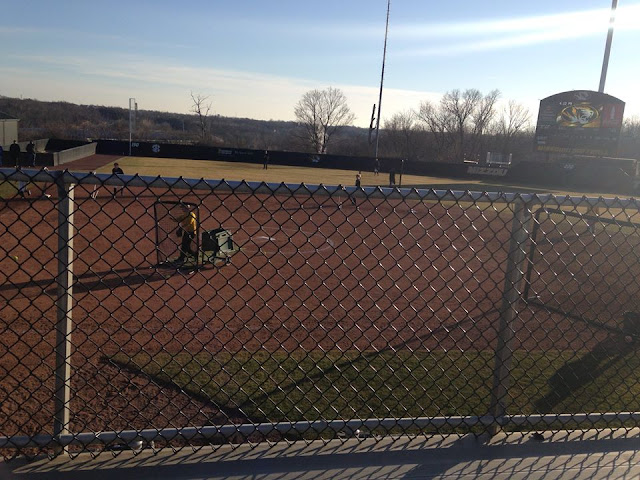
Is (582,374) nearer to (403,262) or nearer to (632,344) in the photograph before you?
(632,344)

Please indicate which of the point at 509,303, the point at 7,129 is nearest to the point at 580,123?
the point at 509,303

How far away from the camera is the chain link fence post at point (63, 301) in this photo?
2.98 m

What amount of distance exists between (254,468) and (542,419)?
1689 millimetres

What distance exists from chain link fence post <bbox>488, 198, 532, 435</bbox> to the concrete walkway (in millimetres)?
205

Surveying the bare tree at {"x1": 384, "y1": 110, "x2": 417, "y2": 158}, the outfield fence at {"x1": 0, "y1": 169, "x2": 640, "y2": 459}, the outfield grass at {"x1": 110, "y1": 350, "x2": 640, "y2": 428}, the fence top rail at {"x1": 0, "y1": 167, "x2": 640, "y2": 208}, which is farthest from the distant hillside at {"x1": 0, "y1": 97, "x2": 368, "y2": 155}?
the fence top rail at {"x1": 0, "y1": 167, "x2": 640, "y2": 208}

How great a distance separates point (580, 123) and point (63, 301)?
40.3 m

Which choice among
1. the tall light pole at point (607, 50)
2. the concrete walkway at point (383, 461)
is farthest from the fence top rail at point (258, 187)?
the tall light pole at point (607, 50)

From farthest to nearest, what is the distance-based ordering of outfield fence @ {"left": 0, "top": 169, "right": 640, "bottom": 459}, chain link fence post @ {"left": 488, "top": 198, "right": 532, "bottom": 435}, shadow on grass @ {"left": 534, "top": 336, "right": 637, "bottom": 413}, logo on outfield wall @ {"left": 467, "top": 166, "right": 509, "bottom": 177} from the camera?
logo on outfield wall @ {"left": 467, "top": 166, "right": 509, "bottom": 177} → shadow on grass @ {"left": 534, "top": 336, "right": 637, "bottom": 413} → chain link fence post @ {"left": 488, "top": 198, "right": 532, "bottom": 435} → outfield fence @ {"left": 0, "top": 169, "right": 640, "bottom": 459}

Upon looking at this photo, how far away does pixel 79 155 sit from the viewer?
44875 millimetres

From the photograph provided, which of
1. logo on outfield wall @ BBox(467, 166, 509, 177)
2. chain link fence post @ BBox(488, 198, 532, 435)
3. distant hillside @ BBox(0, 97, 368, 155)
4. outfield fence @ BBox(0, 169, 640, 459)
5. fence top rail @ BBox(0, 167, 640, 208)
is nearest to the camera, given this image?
fence top rail @ BBox(0, 167, 640, 208)

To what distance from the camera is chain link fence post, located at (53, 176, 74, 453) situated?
298 cm

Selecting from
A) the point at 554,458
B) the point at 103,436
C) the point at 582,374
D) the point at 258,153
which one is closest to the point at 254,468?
the point at 103,436

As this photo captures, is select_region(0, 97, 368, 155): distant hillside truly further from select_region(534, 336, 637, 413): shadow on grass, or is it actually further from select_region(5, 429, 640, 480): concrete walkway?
select_region(5, 429, 640, 480): concrete walkway

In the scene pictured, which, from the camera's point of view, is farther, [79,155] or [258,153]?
[258,153]
